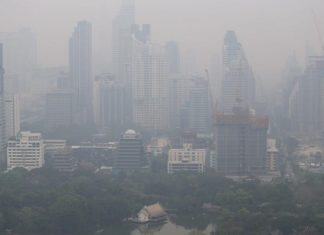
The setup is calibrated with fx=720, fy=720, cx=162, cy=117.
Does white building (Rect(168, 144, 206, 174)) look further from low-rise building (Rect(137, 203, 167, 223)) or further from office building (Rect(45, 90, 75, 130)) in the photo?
office building (Rect(45, 90, 75, 130))

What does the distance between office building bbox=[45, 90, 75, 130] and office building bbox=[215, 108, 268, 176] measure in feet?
13.5

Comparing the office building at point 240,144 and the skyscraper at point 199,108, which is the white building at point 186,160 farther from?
the skyscraper at point 199,108

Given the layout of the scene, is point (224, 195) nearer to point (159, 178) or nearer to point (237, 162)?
point (159, 178)

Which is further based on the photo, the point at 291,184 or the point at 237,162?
the point at 237,162

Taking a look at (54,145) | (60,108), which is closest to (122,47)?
(60,108)

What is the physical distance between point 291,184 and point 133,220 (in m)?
1.85

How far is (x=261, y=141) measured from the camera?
27.6 ft

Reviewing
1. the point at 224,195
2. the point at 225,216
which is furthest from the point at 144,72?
the point at 225,216

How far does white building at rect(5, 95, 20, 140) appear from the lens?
406 inches

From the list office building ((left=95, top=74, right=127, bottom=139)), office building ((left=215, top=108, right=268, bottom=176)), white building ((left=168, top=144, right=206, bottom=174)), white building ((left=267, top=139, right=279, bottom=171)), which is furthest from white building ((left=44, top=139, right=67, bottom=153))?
white building ((left=267, top=139, right=279, bottom=171))

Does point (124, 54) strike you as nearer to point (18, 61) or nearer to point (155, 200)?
point (18, 61)

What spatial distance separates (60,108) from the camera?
12.1 metres

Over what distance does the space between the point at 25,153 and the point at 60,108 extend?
3.34 metres

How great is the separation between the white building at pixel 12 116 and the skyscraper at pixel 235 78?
3.08 meters
